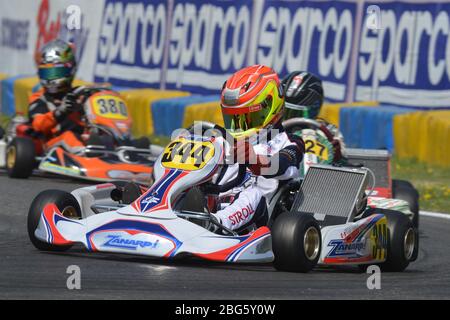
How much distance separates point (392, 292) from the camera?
593cm

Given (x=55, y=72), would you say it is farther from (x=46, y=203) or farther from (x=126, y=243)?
(x=126, y=243)

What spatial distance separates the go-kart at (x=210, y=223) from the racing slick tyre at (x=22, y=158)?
378cm

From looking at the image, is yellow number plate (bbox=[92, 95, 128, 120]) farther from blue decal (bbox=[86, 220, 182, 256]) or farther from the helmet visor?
blue decal (bbox=[86, 220, 182, 256])

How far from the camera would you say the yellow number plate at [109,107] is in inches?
448

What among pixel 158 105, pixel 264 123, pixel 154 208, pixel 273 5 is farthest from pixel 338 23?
pixel 154 208

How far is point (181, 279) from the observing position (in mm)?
6000

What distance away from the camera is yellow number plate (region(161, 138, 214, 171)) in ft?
21.7

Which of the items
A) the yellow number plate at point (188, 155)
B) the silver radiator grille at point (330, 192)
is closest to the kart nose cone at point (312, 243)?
the silver radiator grille at point (330, 192)

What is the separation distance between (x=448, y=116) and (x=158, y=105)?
4254 millimetres

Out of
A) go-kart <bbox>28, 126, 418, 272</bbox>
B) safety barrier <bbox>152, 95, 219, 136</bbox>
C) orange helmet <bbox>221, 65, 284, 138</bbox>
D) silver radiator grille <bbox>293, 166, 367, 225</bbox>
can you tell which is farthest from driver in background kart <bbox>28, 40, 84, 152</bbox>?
silver radiator grille <bbox>293, 166, 367, 225</bbox>

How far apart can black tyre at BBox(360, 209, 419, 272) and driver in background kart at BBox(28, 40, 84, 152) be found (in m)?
4.61

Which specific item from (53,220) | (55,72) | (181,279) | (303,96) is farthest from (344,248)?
(55,72)

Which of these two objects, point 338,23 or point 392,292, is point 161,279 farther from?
point 338,23

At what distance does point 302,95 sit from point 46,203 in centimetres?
279
